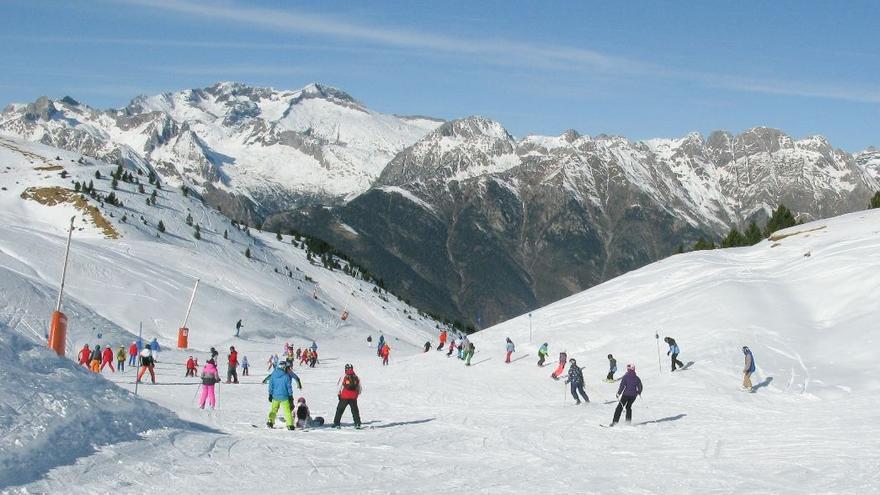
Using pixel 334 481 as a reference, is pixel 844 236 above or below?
above

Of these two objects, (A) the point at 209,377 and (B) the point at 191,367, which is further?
(B) the point at 191,367

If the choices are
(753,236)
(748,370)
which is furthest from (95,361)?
(753,236)

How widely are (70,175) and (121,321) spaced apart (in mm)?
55228

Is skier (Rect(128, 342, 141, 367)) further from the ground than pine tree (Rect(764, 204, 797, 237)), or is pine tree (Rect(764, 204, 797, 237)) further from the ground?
pine tree (Rect(764, 204, 797, 237))

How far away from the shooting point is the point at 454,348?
166ft

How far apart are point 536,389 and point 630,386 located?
1181 centimetres

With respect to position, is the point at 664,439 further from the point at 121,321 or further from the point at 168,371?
the point at 121,321

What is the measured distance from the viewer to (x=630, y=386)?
25234 millimetres

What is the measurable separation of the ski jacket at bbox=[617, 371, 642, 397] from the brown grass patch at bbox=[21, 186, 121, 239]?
81.2m

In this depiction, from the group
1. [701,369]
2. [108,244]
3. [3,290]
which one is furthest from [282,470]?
[108,244]

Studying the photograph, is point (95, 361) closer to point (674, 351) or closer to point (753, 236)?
point (674, 351)

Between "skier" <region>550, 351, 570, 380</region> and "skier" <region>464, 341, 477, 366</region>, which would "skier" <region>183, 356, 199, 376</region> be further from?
"skier" <region>550, 351, 570, 380</region>

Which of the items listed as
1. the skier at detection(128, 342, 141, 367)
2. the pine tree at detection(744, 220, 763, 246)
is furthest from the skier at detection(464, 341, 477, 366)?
the pine tree at detection(744, 220, 763, 246)

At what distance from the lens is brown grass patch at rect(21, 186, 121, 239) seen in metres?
98.0
